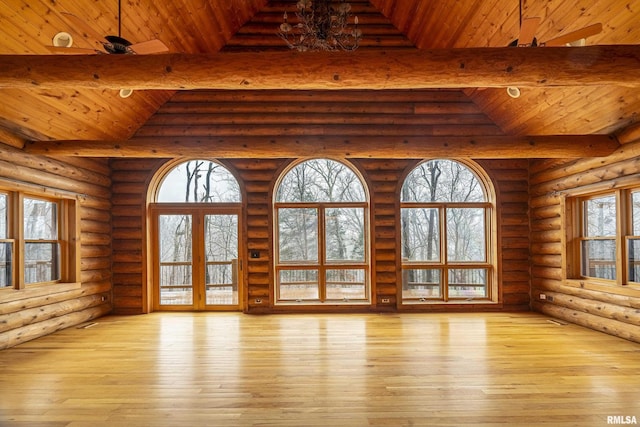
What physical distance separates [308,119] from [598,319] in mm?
6036

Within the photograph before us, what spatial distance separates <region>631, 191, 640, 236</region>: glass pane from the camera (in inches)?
228

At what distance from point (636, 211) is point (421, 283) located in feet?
12.2

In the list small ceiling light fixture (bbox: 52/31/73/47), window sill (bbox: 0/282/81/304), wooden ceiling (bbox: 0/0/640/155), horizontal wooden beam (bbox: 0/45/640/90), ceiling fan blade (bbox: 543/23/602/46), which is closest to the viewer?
ceiling fan blade (bbox: 543/23/602/46)

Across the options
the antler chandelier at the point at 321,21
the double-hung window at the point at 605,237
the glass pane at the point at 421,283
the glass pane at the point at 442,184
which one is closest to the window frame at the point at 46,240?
the antler chandelier at the point at 321,21

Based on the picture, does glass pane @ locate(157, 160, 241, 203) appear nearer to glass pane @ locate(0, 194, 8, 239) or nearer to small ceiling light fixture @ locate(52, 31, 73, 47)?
glass pane @ locate(0, 194, 8, 239)

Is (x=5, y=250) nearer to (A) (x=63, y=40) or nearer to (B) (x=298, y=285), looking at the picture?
(A) (x=63, y=40)

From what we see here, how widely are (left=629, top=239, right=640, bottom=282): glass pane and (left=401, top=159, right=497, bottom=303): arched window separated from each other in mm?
2448

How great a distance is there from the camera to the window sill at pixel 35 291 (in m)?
5.58

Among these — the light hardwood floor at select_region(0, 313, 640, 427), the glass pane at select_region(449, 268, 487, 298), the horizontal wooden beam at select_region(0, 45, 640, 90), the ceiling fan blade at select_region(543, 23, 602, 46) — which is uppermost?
the ceiling fan blade at select_region(543, 23, 602, 46)

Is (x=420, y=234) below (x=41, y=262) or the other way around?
the other way around

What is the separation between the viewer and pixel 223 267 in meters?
8.12

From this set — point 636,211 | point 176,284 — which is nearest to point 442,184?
point 636,211

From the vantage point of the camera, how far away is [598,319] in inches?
247

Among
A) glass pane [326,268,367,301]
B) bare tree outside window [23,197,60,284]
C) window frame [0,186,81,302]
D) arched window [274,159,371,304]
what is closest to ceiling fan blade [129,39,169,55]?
window frame [0,186,81,302]
